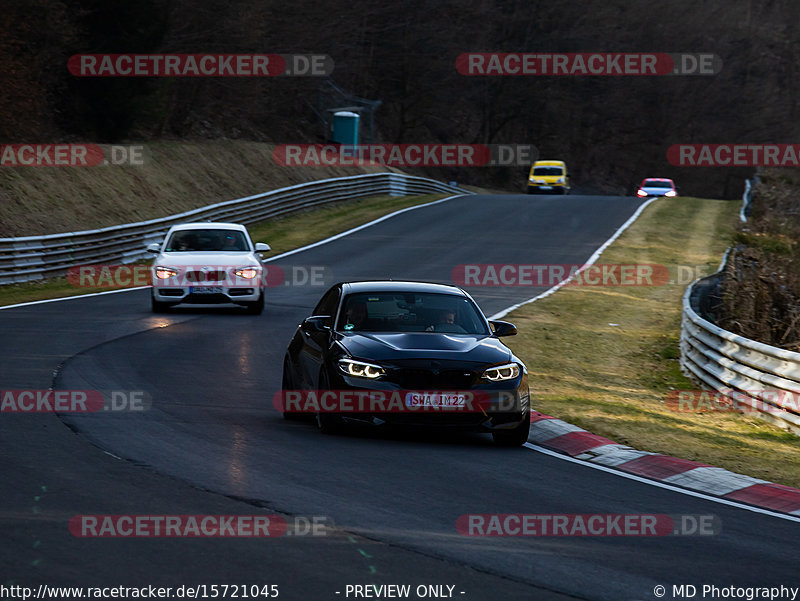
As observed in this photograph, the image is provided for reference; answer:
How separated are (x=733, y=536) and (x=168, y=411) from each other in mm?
5833

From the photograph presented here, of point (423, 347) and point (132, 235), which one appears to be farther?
point (132, 235)

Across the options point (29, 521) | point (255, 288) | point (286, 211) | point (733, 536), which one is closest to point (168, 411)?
point (29, 521)

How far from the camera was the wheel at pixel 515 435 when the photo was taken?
34.0 ft

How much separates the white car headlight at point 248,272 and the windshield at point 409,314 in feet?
32.9

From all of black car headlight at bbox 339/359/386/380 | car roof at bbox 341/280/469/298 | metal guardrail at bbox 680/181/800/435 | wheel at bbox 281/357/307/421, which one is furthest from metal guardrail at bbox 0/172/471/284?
black car headlight at bbox 339/359/386/380

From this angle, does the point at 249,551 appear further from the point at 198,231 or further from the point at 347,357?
the point at 198,231

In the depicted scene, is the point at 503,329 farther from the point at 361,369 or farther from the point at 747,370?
the point at 747,370

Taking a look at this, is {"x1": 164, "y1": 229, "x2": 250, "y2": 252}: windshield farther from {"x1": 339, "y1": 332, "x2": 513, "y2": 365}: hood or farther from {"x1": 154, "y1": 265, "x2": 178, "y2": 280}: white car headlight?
{"x1": 339, "y1": 332, "x2": 513, "y2": 365}: hood

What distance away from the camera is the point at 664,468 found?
9695 mm

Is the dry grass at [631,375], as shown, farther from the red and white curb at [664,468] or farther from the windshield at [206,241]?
the windshield at [206,241]

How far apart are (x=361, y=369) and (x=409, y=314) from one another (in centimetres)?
129

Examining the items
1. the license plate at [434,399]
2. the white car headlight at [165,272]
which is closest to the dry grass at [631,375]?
the license plate at [434,399]

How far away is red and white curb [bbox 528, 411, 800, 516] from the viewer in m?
8.73

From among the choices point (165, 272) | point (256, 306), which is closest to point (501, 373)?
point (165, 272)
